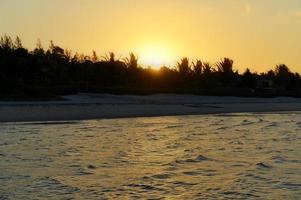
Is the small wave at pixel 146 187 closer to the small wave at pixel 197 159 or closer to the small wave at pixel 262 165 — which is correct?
the small wave at pixel 197 159

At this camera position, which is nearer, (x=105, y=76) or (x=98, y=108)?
(x=98, y=108)

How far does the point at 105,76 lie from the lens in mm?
44594

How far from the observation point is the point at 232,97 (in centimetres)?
4406

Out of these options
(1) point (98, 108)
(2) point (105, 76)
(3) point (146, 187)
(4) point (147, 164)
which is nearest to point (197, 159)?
(4) point (147, 164)

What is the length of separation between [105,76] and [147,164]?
34.2 m

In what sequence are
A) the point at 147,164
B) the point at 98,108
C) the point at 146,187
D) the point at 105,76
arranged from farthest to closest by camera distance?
the point at 105,76, the point at 98,108, the point at 147,164, the point at 146,187

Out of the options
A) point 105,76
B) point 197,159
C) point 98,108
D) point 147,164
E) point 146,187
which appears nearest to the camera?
point 146,187

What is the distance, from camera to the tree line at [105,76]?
36.6 meters

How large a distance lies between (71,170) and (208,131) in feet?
30.0

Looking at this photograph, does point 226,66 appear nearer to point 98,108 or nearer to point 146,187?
point 98,108

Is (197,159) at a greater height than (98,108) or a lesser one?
lesser

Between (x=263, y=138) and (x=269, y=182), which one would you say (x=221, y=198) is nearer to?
(x=269, y=182)

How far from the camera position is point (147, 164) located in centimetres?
1069

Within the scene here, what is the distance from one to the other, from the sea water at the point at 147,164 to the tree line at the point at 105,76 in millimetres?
15088
